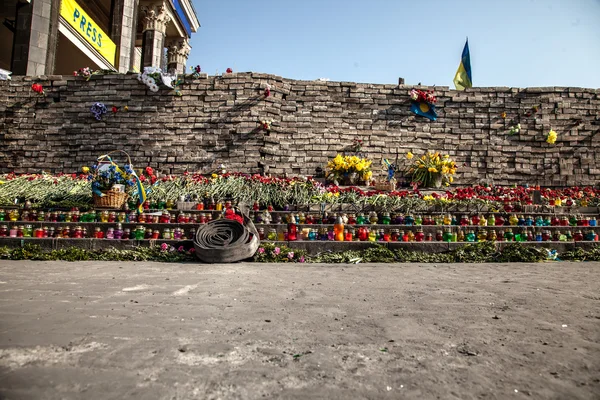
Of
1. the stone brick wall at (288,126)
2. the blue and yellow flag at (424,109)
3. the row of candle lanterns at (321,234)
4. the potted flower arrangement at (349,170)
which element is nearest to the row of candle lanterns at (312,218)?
the row of candle lanterns at (321,234)

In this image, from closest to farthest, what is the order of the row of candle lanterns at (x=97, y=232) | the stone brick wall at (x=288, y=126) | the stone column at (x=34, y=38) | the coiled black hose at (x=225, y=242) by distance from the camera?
the coiled black hose at (x=225, y=242) → the row of candle lanterns at (x=97, y=232) → the stone brick wall at (x=288, y=126) → the stone column at (x=34, y=38)

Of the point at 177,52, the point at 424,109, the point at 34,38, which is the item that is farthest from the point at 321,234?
the point at 177,52

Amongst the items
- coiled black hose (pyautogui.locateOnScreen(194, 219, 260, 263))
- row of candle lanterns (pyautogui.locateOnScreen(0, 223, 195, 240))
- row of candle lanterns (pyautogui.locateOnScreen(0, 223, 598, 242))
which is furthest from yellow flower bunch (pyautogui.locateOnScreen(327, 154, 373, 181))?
row of candle lanterns (pyautogui.locateOnScreen(0, 223, 195, 240))

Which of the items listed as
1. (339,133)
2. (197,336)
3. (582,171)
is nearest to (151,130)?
(339,133)

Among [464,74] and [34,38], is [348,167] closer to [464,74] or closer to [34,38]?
[464,74]

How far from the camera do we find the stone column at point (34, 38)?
12539mm

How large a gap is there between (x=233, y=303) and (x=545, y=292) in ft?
9.54

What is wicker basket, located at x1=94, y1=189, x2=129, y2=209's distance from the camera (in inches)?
272

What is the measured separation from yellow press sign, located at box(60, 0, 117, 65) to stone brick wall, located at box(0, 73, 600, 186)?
467 centimetres

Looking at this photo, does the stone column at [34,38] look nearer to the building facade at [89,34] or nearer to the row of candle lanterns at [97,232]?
the building facade at [89,34]

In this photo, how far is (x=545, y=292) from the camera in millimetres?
3424

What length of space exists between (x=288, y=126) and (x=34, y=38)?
9696 mm

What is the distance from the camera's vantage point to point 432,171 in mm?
10031

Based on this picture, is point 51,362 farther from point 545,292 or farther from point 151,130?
point 151,130
